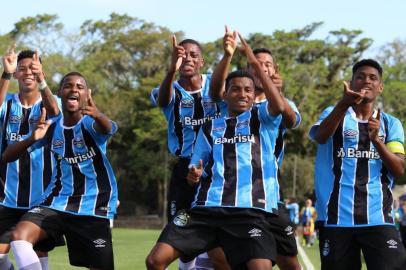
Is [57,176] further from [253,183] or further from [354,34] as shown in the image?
[354,34]

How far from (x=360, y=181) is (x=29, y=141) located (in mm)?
3481

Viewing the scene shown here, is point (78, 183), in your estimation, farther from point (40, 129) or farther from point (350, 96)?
point (350, 96)

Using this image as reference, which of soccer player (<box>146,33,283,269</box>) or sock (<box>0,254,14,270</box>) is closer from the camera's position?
soccer player (<box>146,33,283,269</box>)

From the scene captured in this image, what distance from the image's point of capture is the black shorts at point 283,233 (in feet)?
28.4

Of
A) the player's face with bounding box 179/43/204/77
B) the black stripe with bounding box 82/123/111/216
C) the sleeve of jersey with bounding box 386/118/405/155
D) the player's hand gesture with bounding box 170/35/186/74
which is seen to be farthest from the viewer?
the player's face with bounding box 179/43/204/77

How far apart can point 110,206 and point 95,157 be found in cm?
57

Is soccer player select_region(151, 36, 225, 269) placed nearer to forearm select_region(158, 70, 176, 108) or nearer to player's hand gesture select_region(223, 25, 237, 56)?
forearm select_region(158, 70, 176, 108)

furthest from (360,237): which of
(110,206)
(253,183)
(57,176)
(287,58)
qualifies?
(287,58)

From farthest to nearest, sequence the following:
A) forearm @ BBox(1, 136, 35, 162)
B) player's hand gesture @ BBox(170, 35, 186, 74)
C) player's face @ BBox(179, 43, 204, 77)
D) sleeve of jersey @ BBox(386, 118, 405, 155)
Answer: player's face @ BBox(179, 43, 204, 77) < player's hand gesture @ BBox(170, 35, 186, 74) < forearm @ BBox(1, 136, 35, 162) < sleeve of jersey @ BBox(386, 118, 405, 155)

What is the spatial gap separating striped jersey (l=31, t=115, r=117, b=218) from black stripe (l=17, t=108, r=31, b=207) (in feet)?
2.53

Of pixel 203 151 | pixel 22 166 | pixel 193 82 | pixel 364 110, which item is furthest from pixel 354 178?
pixel 22 166

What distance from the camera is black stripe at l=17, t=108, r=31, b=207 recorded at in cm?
957

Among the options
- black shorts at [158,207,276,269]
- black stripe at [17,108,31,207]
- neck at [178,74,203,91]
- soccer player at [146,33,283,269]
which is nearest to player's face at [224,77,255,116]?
soccer player at [146,33,283,269]

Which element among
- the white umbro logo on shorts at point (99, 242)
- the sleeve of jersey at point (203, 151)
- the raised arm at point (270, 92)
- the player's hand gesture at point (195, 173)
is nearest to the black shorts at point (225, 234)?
the player's hand gesture at point (195, 173)
